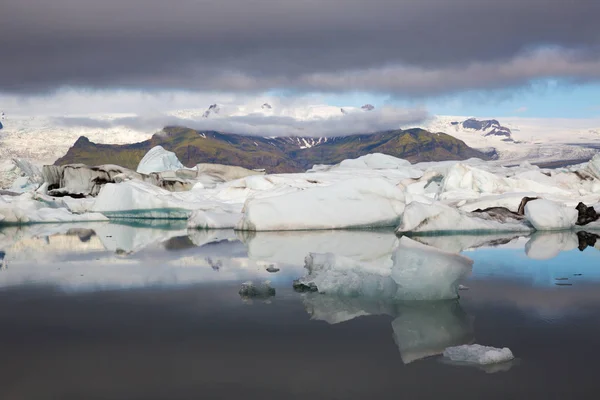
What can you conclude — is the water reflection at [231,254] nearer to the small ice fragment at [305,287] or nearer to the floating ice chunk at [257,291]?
the small ice fragment at [305,287]

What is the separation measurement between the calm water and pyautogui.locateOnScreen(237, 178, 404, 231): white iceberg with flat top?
5.90 m

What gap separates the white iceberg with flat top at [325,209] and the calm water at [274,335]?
590 centimetres

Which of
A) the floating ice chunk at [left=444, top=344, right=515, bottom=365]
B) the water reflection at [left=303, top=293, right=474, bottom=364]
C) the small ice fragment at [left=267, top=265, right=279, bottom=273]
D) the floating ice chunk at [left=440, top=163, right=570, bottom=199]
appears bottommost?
the floating ice chunk at [left=440, top=163, right=570, bottom=199]

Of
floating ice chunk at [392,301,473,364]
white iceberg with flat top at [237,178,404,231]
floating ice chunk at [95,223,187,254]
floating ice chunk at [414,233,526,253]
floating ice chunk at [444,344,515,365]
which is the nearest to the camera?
floating ice chunk at [444,344,515,365]

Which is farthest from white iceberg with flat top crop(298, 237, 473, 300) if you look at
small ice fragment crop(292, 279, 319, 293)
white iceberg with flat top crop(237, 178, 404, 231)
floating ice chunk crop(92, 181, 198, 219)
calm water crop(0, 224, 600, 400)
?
floating ice chunk crop(92, 181, 198, 219)

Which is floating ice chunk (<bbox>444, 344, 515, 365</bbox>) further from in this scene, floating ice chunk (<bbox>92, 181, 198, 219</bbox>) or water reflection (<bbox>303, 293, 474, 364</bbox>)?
floating ice chunk (<bbox>92, 181, 198, 219</bbox>)

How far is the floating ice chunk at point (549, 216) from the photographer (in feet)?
54.3

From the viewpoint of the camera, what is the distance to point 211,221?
18781 mm

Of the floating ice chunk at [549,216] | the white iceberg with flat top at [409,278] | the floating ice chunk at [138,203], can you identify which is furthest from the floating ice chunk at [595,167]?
the white iceberg with flat top at [409,278]

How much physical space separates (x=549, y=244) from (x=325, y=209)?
5.62m

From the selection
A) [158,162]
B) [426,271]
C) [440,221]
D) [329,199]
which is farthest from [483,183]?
[158,162]

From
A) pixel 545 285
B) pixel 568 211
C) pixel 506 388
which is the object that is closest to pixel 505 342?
pixel 506 388

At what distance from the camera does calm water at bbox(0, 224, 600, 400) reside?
4.25 metres

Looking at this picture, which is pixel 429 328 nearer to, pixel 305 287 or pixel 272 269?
pixel 305 287
